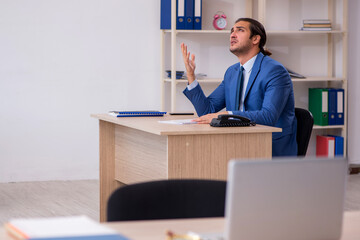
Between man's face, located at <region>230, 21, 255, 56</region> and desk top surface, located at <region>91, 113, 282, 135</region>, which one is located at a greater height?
man's face, located at <region>230, 21, 255, 56</region>

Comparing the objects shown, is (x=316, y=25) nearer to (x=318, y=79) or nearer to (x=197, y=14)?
(x=318, y=79)

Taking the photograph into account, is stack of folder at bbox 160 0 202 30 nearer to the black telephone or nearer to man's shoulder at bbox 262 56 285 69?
man's shoulder at bbox 262 56 285 69

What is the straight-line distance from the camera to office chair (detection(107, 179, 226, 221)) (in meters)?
1.53

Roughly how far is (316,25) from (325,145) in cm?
111

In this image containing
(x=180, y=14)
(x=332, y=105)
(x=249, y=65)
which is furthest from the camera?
(x=332, y=105)

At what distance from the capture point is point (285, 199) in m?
1.09

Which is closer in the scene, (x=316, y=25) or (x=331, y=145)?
(x=316, y=25)

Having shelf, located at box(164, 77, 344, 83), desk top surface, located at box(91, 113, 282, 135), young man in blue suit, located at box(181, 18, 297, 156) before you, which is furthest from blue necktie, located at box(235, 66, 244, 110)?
shelf, located at box(164, 77, 344, 83)

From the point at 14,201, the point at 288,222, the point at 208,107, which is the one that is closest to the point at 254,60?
the point at 208,107

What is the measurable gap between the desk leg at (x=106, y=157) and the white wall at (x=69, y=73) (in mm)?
1587

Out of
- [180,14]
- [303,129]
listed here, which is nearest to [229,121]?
[303,129]

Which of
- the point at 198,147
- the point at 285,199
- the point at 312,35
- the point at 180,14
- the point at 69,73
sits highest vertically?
the point at 180,14

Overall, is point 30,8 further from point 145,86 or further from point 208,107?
point 208,107

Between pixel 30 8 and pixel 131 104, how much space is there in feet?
3.93
